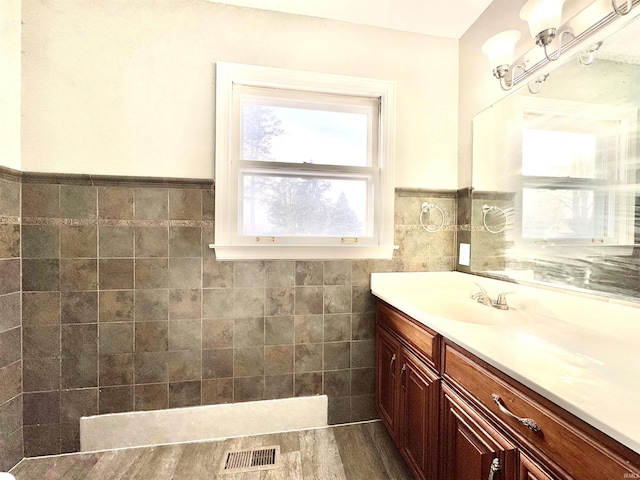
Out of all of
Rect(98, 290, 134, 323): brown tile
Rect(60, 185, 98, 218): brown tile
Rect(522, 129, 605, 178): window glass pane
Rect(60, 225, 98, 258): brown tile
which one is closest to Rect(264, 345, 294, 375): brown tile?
Rect(98, 290, 134, 323): brown tile

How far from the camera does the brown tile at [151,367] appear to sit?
1.65m

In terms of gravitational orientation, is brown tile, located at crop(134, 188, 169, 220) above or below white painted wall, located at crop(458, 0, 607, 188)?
below

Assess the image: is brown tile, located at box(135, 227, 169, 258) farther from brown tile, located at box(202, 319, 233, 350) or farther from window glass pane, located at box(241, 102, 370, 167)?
window glass pane, located at box(241, 102, 370, 167)

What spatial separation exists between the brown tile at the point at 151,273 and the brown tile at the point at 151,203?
248 millimetres

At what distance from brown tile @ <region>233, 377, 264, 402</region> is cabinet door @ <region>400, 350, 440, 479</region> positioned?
84cm

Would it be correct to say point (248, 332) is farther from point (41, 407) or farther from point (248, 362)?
point (41, 407)

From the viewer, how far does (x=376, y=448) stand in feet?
5.42

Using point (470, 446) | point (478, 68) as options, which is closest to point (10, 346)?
point (470, 446)

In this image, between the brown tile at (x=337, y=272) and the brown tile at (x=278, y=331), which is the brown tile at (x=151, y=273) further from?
the brown tile at (x=337, y=272)

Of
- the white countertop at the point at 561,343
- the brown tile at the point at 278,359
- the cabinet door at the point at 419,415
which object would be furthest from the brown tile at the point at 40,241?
the cabinet door at the point at 419,415

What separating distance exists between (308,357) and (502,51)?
1.99 meters

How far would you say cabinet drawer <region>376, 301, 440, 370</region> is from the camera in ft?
3.95

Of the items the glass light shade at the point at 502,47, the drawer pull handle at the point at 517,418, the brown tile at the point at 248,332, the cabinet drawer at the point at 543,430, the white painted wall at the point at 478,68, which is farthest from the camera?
the brown tile at the point at 248,332

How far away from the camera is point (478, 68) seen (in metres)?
1.78
